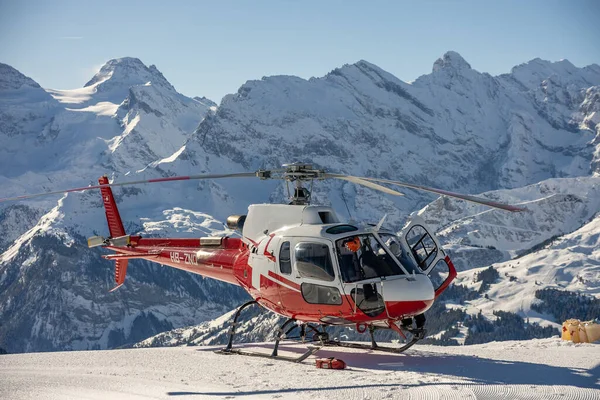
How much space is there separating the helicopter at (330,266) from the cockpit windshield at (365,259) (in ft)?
0.09

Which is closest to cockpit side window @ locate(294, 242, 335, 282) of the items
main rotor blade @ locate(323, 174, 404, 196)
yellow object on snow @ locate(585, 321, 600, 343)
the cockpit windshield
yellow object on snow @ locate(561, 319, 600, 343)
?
the cockpit windshield

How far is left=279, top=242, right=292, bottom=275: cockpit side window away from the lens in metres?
22.7

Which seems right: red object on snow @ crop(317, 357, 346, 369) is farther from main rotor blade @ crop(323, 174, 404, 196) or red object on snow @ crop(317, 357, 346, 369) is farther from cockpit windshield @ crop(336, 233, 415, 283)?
main rotor blade @ crop(323, 174, 404, 196)

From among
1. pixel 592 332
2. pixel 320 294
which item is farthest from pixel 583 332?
pixel 320 294

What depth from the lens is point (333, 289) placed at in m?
21.4

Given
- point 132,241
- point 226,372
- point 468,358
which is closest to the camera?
point 226,372

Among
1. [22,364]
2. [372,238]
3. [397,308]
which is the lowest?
[22,364]

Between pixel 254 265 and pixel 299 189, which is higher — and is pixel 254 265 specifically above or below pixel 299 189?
below

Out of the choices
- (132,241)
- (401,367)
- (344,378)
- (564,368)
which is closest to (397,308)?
(401,367)

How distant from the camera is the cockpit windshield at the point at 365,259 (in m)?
21.1

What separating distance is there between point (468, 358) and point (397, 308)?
2.97 m

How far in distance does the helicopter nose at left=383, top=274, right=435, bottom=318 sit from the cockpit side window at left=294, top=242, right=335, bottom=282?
1715mm

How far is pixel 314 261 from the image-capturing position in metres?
21.9

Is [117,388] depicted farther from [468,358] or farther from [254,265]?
[468,358]
